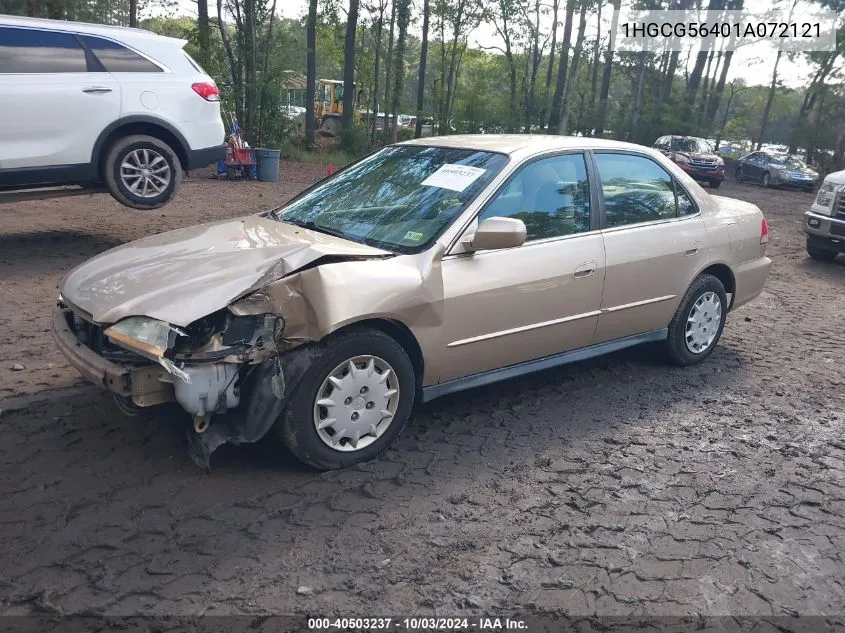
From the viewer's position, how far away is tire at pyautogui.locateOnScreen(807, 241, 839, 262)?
1080cm

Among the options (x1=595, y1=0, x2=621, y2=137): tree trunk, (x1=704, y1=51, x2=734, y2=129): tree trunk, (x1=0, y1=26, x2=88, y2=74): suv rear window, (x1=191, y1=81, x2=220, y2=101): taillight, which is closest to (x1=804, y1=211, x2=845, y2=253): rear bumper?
(x1=191, y1=81, x2=220, y2=101): taillight

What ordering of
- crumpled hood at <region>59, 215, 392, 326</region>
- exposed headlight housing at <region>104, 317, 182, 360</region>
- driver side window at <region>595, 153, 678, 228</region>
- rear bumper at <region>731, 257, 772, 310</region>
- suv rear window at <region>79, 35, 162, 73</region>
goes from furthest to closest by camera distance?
suv rear window at <region>79, 35, 162, 73</region> → rear bumper at <region>731, 257, 772, 310</region> → driver side window at <region>595, 153, 678, 228</region> → crumpled hood at <region>59, 215, 392, 326</region> → exposed headlight housing at <region>104, 317, 182, 360</region>

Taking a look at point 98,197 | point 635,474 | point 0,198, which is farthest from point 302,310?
point 98,197

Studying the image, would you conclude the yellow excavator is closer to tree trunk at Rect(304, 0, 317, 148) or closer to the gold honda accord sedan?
tree trunk at Rect(304, 0, 317, 148)

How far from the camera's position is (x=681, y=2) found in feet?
126

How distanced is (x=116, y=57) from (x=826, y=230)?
9.70 metres

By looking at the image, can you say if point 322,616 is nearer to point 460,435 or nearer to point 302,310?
point 302,310

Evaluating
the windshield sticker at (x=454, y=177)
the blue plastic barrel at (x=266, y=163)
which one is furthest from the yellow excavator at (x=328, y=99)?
the windshield sticker at (x=454, y=177)

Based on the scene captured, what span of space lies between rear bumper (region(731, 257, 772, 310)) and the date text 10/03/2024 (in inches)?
155

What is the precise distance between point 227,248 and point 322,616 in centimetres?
200

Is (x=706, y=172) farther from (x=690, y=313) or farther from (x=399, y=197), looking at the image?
(x=399, y=197)

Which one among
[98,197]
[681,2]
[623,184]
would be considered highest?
[681,2]

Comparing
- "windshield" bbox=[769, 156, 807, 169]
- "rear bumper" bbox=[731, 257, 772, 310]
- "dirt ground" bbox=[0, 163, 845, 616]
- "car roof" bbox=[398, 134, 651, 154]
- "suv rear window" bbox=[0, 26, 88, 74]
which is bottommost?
"windshield" bbox=[769, 156, 807, 169]

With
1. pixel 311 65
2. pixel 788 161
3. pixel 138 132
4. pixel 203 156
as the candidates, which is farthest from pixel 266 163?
pixel 788 161
